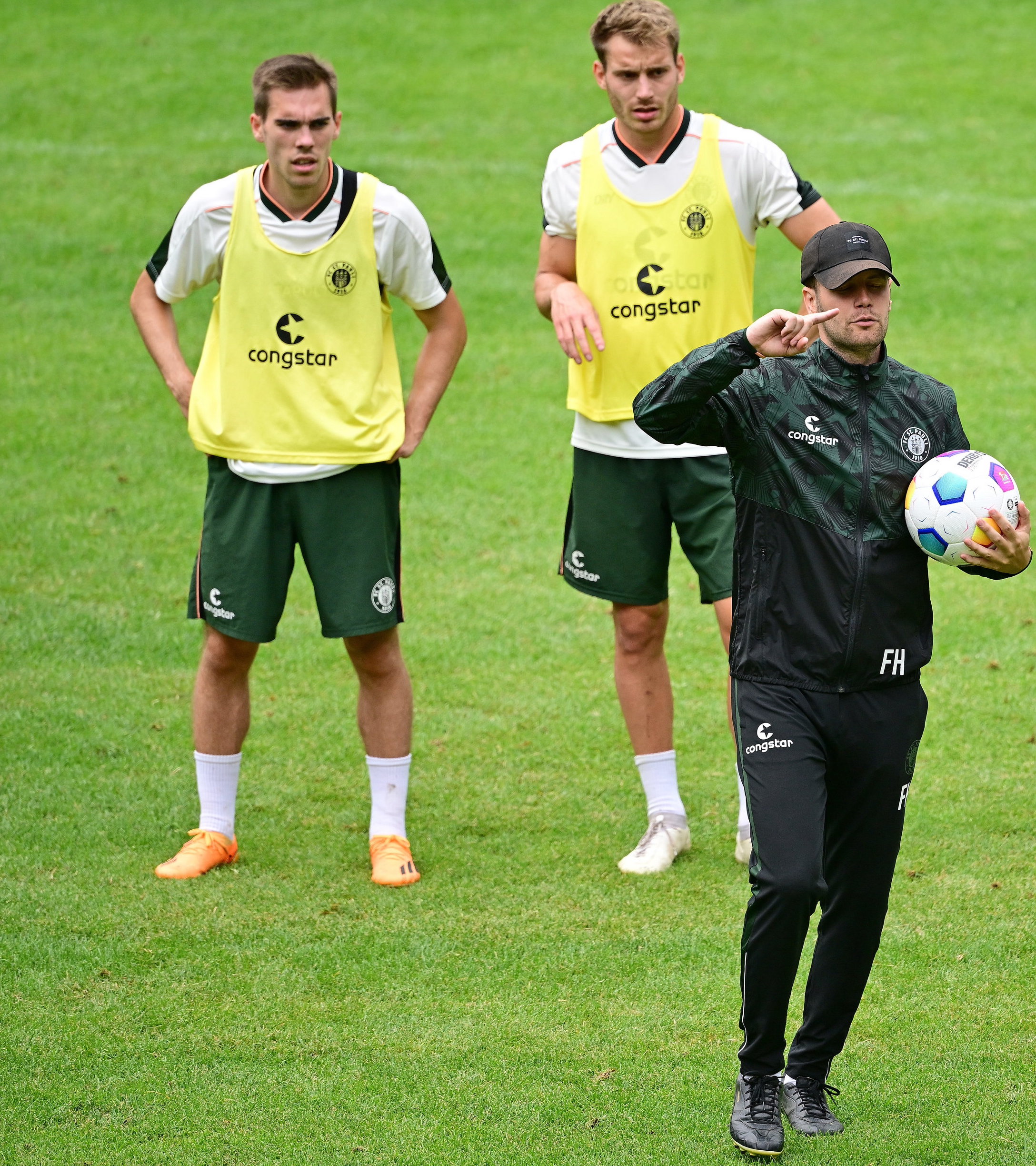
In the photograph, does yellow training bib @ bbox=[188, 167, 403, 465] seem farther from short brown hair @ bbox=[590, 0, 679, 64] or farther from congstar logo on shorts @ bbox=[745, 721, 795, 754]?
congstar logo on shorts @ bbox=[745, 721, 795, 754]

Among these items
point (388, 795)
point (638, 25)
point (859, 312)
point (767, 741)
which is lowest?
point (388, 795)

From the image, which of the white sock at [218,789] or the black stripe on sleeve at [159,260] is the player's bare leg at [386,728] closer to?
the white sock at [218,789]

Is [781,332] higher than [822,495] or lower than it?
higher

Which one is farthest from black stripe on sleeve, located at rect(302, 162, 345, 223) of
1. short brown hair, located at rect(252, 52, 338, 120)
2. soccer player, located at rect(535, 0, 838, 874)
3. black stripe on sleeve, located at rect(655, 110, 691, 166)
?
black stripe on sleeve, located at rect(655, 110, 691, 166)

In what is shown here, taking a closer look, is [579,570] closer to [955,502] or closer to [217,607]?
[217,607]

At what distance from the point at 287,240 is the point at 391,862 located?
2.28 metres

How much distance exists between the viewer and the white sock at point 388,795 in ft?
19.8

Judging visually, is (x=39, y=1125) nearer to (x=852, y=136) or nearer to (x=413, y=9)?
(x=852, y=136)

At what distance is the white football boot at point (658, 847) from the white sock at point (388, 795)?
0.86 metres

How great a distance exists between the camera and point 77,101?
58.3 ft

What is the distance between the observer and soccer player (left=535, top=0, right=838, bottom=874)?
5633 mm

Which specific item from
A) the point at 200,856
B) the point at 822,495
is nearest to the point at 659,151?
the point at 822,495

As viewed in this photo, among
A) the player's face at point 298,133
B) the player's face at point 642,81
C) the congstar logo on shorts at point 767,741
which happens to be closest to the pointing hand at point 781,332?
the congstar logo on shorts at point 767,741

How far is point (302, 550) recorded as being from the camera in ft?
18.8
